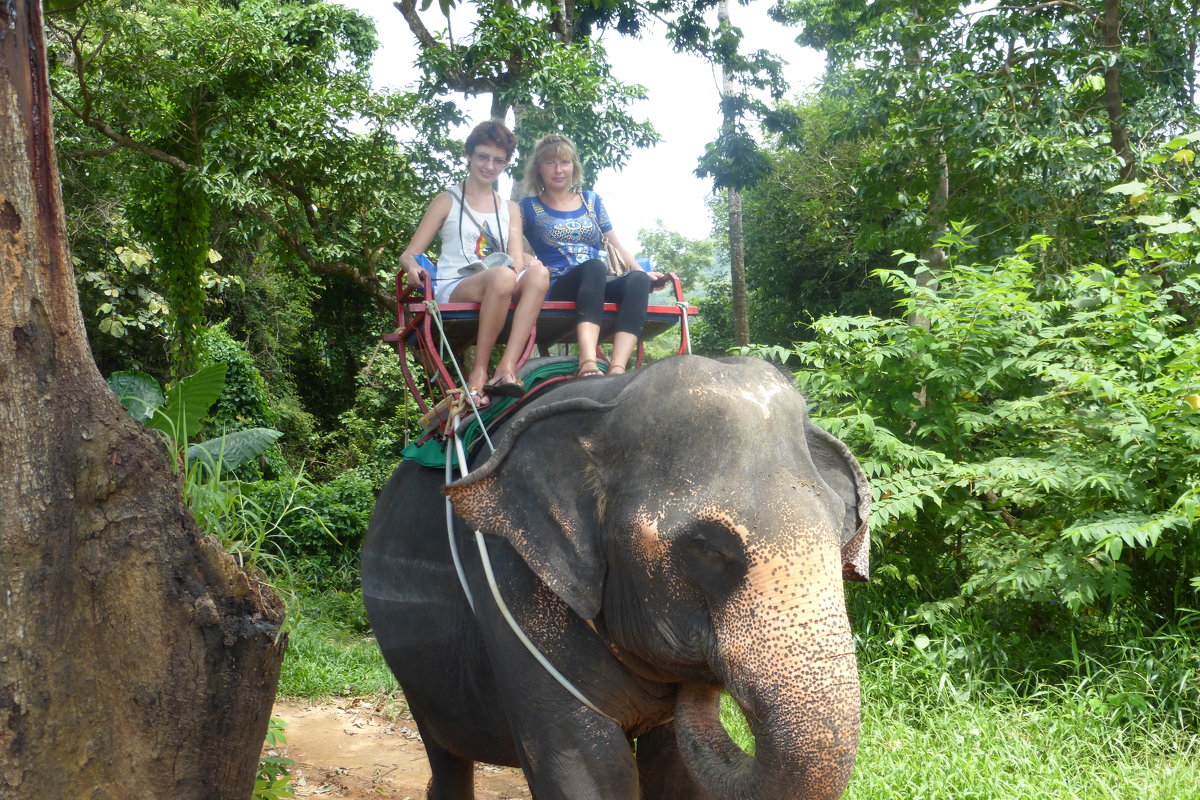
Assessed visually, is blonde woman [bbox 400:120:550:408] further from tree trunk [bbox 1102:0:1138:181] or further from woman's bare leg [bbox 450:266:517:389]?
tree trunk [bbox 1102:0:1138:181]

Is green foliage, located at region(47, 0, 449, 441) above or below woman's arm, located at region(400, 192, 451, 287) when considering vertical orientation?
above

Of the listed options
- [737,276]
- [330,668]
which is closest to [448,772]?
[330,668]

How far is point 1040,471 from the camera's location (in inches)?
181

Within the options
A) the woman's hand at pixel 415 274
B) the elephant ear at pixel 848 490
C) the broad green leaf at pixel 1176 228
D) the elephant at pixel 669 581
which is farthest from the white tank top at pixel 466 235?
the broad green leaf at pixel 1176 228

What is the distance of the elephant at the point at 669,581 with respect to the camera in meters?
2.04

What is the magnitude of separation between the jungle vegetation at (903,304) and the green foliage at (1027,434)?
2cm

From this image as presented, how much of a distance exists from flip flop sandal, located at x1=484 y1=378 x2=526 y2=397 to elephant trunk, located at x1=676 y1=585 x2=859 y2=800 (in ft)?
4.07

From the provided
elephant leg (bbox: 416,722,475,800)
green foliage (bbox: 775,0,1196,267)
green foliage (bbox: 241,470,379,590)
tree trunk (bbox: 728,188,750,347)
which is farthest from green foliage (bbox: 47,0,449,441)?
elephant leg (bbox: 416,722,475,800)

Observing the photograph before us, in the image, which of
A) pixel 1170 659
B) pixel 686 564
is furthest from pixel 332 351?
pixel 686 564

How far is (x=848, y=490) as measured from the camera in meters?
2.64

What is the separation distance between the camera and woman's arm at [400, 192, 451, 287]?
11.4 ft

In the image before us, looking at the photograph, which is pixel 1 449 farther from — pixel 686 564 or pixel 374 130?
pixel 374 130

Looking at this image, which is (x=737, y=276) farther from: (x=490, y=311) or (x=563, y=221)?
(x=490, y=311)

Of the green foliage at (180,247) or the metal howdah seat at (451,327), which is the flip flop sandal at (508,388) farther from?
the green foliage at (180,247)
